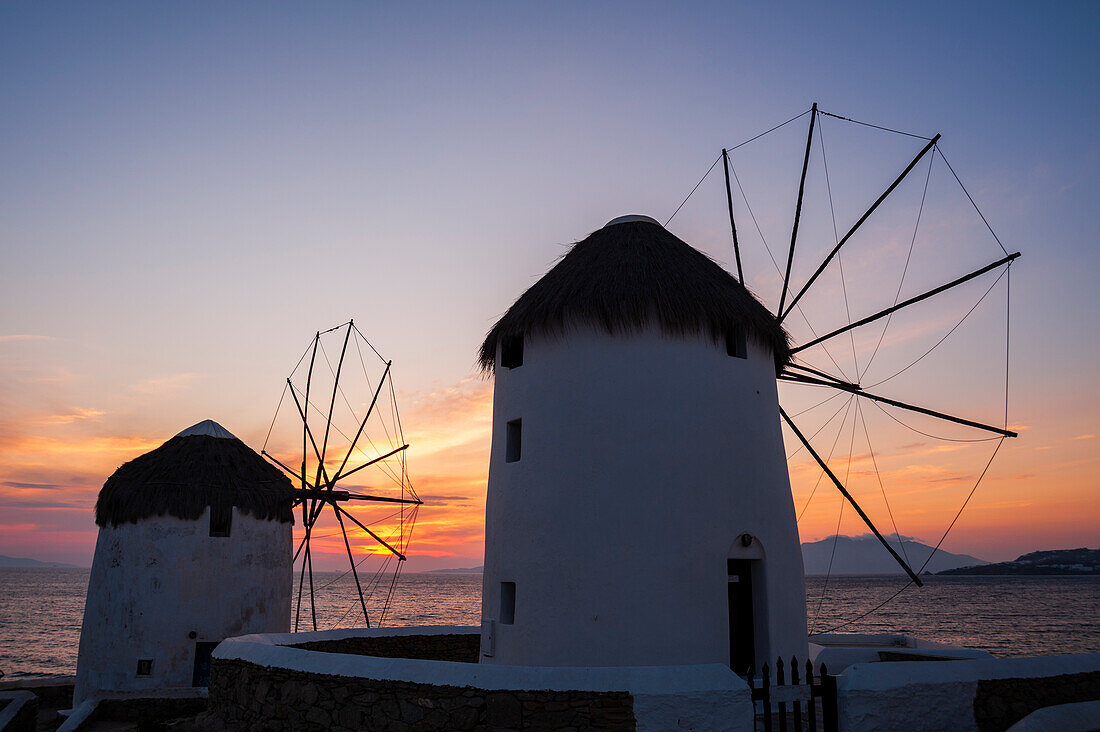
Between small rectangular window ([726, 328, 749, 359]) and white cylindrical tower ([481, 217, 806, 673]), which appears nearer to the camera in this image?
white cylindrical tower ([481, 217, 806, 673])

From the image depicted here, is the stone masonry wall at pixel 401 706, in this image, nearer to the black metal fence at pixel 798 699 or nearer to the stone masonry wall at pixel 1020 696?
the black metal fence at pixel 798 699

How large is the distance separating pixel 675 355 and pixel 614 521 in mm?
2632

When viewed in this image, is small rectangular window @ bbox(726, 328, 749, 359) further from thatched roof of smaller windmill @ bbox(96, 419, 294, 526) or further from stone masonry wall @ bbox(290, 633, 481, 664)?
thatched roof of smaller windmill @ bbox(96, 419, 294, 526)

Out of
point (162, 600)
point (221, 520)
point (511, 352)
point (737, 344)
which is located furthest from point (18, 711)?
point (737, 344)

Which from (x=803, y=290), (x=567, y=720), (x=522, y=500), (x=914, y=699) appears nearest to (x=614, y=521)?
(x=522, y=500)

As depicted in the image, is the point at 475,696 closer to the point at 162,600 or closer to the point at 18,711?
the point at 162,600

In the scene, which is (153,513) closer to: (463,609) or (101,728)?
(101,728)

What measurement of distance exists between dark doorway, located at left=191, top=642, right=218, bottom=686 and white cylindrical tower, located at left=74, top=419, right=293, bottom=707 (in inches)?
0.9

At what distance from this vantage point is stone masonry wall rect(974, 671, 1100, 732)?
884cm

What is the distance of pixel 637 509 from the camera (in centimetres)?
1095

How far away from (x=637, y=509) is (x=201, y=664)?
41.1 ft

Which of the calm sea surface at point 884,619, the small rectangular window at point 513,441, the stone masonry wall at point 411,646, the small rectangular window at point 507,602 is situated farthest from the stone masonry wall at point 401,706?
the calm sea surface at point 884,619

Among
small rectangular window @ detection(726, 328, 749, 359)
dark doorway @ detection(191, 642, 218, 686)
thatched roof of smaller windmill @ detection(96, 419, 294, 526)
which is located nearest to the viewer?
small rectangular window @ detection(726, 328, 749, 359)

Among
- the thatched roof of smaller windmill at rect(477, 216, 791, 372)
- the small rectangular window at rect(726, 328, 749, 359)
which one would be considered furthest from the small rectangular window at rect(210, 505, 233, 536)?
the small rectangular window at rect(726, 328, 749, 359)
